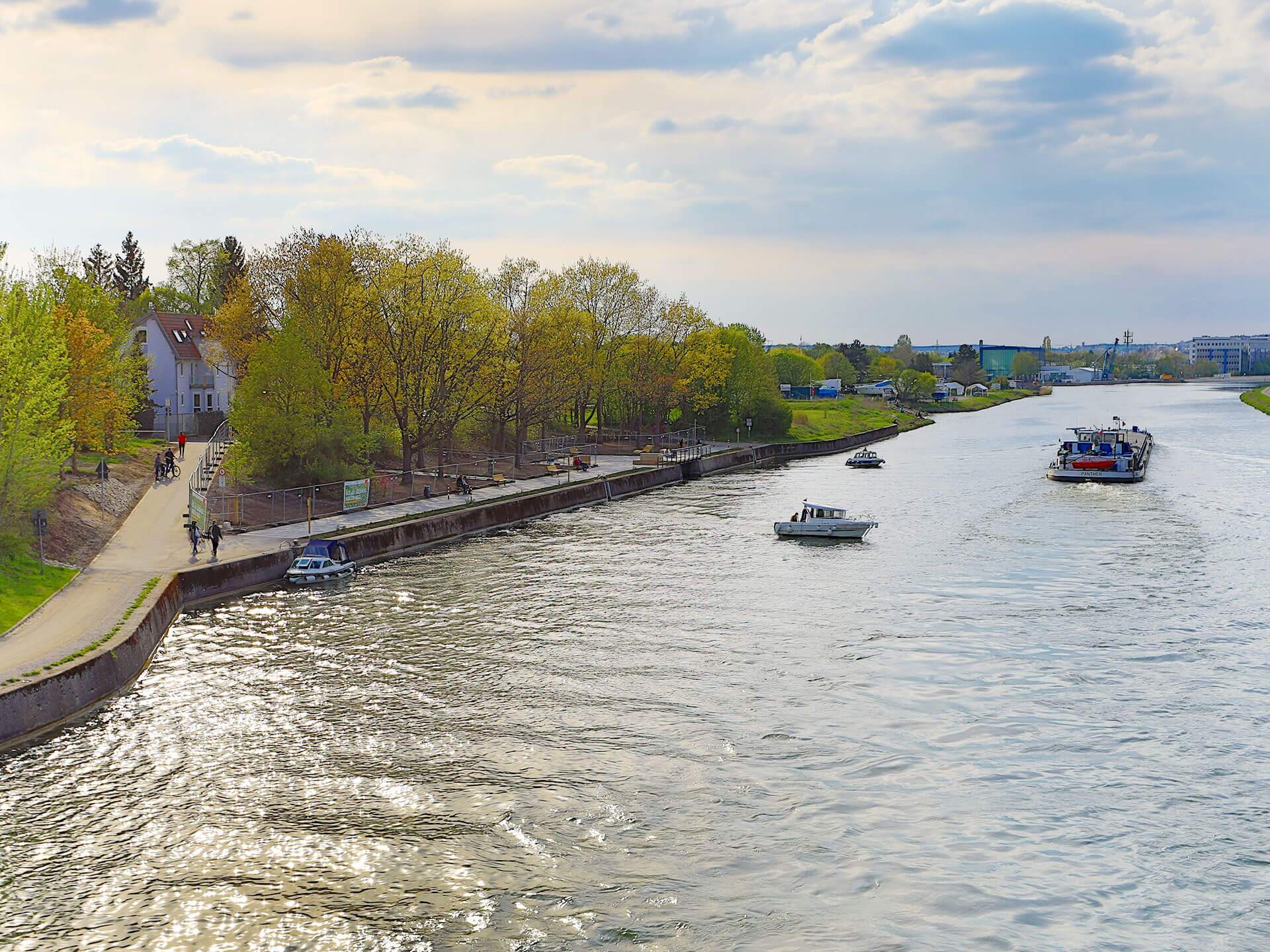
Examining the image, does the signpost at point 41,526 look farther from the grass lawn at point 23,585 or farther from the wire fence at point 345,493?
the wire fence at point 345,493

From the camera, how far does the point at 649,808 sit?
26547 millimetres

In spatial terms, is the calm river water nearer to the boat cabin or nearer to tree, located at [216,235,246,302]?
the boat cabin

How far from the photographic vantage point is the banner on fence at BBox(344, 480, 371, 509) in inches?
2508

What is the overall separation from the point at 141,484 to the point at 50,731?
4094 cm

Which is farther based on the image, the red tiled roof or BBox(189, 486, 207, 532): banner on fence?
the red tiled roof

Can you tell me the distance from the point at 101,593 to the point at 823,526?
41572mm

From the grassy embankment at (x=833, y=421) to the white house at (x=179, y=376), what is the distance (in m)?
65.9

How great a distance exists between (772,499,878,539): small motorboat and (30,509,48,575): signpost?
4115cm

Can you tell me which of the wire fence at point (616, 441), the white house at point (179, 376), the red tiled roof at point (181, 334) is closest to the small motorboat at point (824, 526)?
the wire fence at point (616, 441)

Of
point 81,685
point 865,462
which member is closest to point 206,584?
point 81,685

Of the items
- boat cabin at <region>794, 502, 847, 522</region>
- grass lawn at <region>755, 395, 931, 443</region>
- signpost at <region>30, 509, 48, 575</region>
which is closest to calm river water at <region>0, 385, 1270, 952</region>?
signpost at <region>30, 509, 48, 575</region>

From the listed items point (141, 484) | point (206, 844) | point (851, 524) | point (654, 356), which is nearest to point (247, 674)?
point (206, 844)

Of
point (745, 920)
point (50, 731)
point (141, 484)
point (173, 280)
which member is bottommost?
point (745, 920)

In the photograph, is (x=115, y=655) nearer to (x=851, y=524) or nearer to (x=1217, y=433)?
(x=851, y=524)
